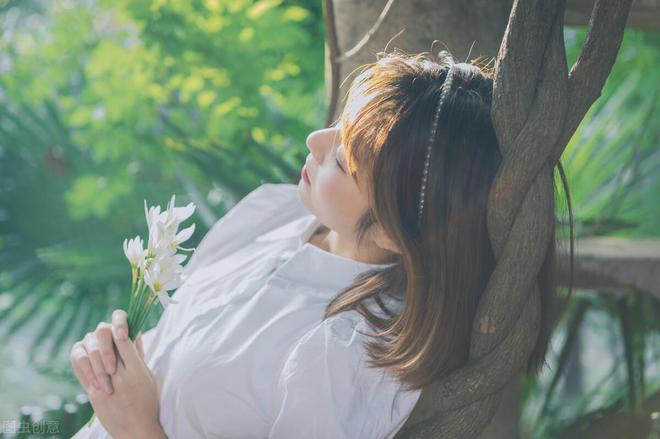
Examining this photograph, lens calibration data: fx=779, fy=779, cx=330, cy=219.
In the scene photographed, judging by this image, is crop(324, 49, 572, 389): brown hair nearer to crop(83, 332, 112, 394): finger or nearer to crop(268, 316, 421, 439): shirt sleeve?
crop(268, 316, 421, 439): shirt sleeve

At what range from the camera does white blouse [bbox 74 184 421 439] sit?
0.72m

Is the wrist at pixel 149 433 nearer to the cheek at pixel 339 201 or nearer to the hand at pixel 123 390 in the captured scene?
the hand at pixel 123 390

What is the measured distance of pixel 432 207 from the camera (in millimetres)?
715

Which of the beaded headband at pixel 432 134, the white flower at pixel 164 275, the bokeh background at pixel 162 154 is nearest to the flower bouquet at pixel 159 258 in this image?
the white flower at pixel 164 275

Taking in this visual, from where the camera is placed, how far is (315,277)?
0.86 metres

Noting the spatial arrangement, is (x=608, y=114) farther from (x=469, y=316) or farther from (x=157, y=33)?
(x=469, y=316)

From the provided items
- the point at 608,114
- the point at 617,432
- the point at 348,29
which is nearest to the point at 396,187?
the point at 348,29

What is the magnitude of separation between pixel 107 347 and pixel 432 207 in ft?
1.21

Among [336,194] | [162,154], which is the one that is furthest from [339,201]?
[162,154]

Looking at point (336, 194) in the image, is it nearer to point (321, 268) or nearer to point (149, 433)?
point (321, 268)

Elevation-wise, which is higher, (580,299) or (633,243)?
(633,243)

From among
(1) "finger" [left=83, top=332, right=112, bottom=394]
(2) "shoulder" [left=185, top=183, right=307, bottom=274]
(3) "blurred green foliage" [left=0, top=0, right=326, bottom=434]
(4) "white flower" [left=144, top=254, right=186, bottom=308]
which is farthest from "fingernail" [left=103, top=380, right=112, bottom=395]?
(3) "blurred green foliage" [left=0, top=0, right=326, bottom=434]

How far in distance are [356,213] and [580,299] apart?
78 centimetres

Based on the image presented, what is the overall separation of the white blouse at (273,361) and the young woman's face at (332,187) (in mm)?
56
